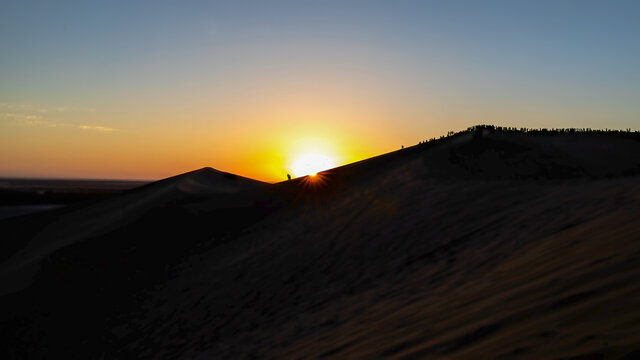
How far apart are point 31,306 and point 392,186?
9508 millimetres

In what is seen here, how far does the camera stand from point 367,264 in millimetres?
8102

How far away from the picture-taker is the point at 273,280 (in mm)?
8883

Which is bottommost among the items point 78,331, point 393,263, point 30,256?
point 78,331

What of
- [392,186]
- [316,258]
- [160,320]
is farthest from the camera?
[392,186]

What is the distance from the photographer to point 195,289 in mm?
9906

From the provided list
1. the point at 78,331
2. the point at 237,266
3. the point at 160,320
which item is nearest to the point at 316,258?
the point at 237,266

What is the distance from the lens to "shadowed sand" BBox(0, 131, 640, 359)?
361 centimetres

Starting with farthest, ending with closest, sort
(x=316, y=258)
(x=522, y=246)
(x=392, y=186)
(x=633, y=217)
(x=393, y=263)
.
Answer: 1. (x=392, y=186)
2. (x=316, y=258)
3. (x=393, y=263)
4. (x=522, y=246)
5. (x=633, y=217)

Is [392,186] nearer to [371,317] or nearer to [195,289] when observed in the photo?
[195,289]

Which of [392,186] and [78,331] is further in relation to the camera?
[392,186]

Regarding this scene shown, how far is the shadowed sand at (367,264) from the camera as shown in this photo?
361 cm

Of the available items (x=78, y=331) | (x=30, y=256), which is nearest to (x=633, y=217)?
(x=78, y=331)

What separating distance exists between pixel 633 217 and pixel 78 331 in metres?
9.54

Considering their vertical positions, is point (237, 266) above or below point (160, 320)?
above
